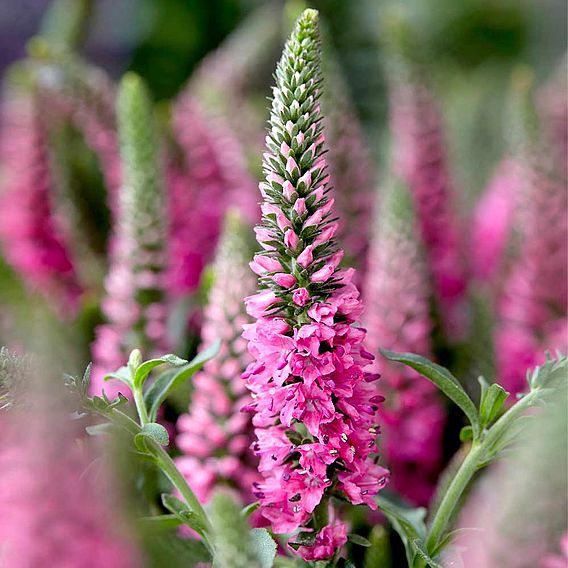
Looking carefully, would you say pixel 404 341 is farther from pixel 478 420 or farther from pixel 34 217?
pixel 34 217

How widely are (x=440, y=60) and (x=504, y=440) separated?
105cm

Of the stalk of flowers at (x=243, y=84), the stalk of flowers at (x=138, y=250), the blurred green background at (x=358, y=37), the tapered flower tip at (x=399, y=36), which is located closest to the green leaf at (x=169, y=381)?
the stalk of flowers at (x=138, y=250)

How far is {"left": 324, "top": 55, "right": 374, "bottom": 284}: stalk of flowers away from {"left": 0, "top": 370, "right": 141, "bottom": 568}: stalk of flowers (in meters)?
0.33

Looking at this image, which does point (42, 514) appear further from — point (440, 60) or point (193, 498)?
point (440, 60)

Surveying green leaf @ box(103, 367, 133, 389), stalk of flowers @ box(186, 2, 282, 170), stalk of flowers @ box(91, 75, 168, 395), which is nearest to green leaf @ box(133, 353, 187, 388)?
green leaf @ box(103, 367, 133, 389)

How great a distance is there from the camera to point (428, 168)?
22.9 inches

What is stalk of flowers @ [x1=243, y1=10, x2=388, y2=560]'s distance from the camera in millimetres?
219

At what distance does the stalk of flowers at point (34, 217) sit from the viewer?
0.56 meters

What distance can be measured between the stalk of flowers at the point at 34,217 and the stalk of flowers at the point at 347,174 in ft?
0.61

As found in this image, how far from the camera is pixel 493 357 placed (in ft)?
1.50

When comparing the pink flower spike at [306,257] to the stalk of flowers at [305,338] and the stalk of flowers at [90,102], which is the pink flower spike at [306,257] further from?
the stalk of flowers at [90,102]

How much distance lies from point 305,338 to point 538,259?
0.33 metres

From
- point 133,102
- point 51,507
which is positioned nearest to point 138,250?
point 133,102

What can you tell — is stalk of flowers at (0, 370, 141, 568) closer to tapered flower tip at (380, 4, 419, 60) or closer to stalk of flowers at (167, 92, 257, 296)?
stalk of flowers at (167, 92, 257, 296)
